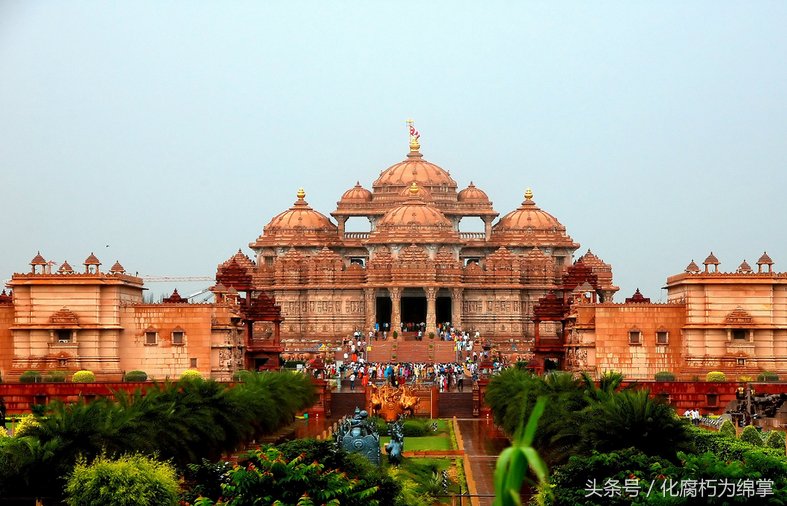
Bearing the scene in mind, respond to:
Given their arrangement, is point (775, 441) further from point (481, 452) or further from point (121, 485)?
point (121, 485)

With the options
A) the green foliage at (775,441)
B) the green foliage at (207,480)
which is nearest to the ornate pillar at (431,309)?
the green foliage at (775,441)

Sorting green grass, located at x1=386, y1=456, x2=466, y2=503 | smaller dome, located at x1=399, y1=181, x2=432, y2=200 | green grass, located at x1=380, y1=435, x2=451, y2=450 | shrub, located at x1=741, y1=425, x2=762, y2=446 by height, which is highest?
smaller dome, located at x1=399, y1=181, x2=432, y2=200

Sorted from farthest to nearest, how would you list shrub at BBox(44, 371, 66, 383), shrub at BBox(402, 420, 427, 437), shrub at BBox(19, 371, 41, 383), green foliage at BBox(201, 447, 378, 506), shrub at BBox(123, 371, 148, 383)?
shrub at BBox(123, 371, 148, 383), shrub at BBox(44, 371, 66, 383), shrub at BBox(19, 371, 41, 383), shrub at BBox(402, 420, 427, 437), green foliage at BBox(201, 447, 378, 506)

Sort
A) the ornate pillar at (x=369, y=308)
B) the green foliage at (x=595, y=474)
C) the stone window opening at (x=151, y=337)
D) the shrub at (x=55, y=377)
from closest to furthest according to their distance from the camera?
the green foliage at (x=595, y=474) < the shrub at (x=55, y=377) < the stone window opening at (x=151, y=337) < the ornate pillar at (x=369, y=308)

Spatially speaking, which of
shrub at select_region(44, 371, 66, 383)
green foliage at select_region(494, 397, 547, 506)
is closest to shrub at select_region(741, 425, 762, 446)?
green foliage at select_region(494, 397, 547, 506)

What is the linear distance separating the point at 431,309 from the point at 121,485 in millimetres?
70282

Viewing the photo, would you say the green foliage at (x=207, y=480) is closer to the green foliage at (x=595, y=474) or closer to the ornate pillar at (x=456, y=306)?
the green foliage at (x=595, y=474)

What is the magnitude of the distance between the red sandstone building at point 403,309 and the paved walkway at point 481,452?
9018 mm

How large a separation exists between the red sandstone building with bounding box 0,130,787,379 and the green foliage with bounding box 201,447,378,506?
3631 centimetres

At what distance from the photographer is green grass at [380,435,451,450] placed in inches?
1953

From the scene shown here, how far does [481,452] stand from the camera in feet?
159

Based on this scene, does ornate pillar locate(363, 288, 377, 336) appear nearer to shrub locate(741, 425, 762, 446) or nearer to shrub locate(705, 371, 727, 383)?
shrub locate(705, 371, 727, 383)

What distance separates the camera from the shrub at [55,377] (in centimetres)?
6116

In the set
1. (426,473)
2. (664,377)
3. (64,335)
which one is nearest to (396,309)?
(64,335)
